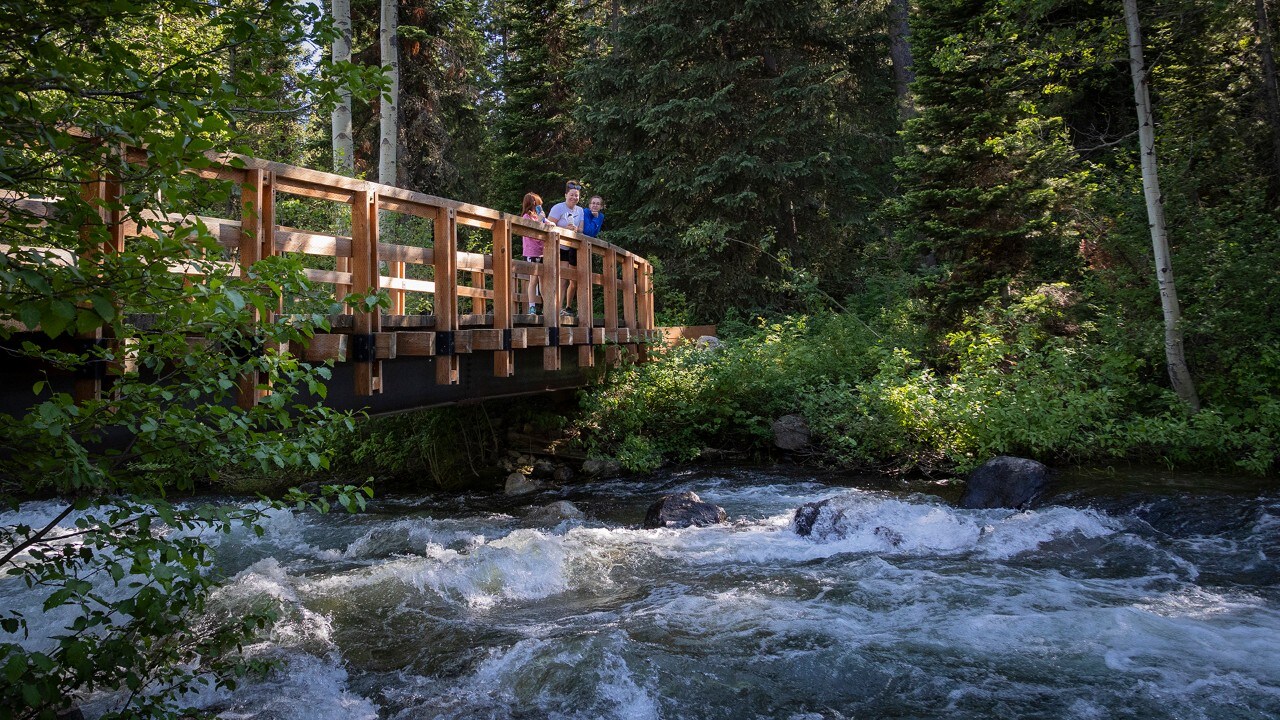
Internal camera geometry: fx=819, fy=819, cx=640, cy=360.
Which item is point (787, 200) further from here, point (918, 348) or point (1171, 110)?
point (1171, 110)

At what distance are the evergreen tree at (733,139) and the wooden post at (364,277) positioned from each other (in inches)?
435

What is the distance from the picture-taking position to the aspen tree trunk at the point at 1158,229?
32.3 feet

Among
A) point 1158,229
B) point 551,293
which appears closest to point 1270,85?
point 1158,229

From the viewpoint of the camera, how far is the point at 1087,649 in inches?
203

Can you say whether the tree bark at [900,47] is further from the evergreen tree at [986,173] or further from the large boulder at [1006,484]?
the large boulder at [1006,484]

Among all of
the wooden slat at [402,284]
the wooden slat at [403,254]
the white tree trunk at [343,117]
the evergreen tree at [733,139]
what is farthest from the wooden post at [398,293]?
the evergreen tree at [733,139]

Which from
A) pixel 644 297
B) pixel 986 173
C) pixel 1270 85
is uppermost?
pixel 1270 85

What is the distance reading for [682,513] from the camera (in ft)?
28.9

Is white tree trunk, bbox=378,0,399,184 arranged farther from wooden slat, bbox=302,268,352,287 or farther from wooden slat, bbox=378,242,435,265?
wooden slat, bbox=302,268,352,287

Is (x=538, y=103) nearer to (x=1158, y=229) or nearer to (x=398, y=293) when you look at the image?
(x=398, y=293)

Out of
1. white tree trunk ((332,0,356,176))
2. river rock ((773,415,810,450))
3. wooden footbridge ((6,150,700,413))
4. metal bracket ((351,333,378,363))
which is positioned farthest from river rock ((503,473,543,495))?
white tree trunk ((332,0,356,176))

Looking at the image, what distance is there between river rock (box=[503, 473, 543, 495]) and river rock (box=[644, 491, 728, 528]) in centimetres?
290

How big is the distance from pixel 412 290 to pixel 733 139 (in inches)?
467

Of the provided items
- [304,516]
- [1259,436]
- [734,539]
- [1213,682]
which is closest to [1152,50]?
[1259,436]
